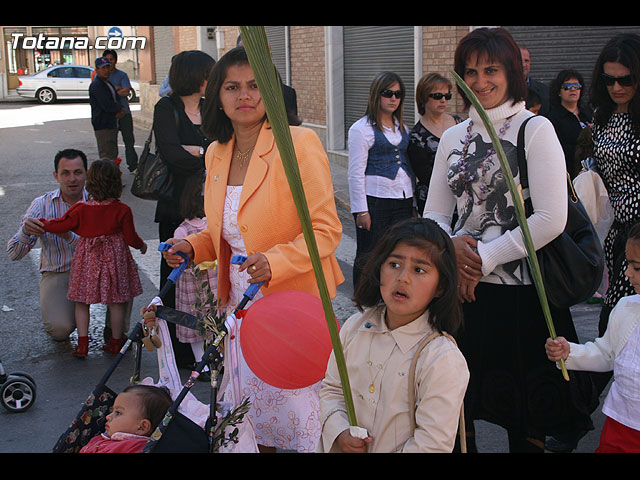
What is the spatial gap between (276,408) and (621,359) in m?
1.45

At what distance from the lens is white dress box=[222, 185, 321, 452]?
329 centimetres

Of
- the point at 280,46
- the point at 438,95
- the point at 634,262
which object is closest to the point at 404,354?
the point at 634,262

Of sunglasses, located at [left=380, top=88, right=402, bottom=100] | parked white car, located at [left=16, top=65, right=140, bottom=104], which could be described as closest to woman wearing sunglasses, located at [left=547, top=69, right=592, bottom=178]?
sunglasses, located at [left=380, top=88, right=402, bottom=100]

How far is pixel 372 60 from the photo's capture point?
14.3m

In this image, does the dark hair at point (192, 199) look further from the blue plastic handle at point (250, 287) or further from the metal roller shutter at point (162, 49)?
the metal roller shutter at point (162, 49)

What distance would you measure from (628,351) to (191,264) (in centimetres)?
199

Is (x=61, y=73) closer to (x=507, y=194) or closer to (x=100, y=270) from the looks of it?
(x=100, y=270)

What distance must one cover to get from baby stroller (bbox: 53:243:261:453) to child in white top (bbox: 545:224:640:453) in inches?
49.4

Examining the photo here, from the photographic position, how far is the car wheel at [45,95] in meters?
33.6
